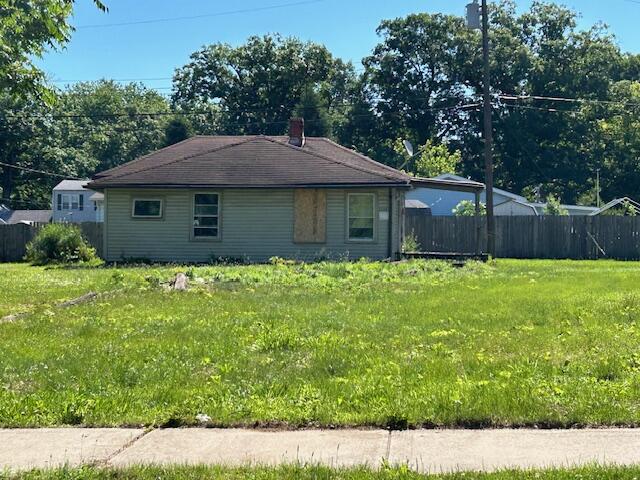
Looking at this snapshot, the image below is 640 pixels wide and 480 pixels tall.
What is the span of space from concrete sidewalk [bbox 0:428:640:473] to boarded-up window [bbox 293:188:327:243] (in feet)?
62.6

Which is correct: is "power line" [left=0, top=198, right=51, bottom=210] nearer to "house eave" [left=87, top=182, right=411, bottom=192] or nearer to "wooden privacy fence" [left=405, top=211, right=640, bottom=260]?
"house eave" [left=87, top=182, right=411, bottom=192]

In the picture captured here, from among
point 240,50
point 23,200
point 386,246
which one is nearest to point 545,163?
point 240,50

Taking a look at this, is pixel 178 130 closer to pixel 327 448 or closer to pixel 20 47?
pixel 20 47

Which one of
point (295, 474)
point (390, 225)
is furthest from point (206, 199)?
point (295, 474)

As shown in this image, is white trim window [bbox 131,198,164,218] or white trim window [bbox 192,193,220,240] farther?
white trim window [bbox 131,198,164,218]

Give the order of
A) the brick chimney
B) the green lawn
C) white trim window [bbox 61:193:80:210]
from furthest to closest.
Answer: white trim window [bbox 61:193:80:210] < the brick chimney < the green lawn

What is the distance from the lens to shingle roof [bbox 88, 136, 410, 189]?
79.9ft

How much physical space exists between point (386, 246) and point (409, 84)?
4091 centimetres

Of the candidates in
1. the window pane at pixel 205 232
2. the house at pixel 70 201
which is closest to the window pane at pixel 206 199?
the window pane at pixel 205 232

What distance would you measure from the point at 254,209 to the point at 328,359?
1764cm

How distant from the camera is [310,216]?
24.8 metres

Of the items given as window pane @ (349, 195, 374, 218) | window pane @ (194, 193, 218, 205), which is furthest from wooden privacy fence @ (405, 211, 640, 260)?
window pane @ (194, 193, 218, 205)

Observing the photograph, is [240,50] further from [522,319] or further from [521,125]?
[522,319]

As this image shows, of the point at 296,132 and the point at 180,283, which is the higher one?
the point at 296,132
